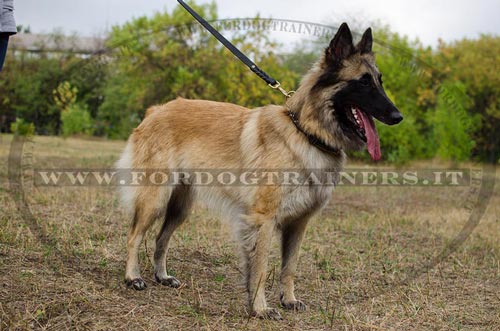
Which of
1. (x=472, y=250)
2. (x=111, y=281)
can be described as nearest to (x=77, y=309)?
(x=111, y=281)

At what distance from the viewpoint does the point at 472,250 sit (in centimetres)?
621

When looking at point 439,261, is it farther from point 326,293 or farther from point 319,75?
point 319,75

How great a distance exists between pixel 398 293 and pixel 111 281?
7.61ft

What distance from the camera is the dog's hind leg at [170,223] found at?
457 centimetres

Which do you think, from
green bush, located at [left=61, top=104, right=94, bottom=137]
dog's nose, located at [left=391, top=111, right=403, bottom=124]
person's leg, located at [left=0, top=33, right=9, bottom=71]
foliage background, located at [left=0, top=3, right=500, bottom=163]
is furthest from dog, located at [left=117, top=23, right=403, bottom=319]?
green bush, located at [left=61, top=104, right=94, bottom=137]

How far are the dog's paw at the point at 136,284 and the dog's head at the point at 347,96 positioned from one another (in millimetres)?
1862

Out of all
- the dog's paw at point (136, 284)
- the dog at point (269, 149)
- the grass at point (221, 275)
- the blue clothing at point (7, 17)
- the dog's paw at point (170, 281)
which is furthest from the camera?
the dog's paw at point (170, 281)

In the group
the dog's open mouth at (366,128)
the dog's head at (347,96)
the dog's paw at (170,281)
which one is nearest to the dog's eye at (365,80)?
the dog's head at (347,96)

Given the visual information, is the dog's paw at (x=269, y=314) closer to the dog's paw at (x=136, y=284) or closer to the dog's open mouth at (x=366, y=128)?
the dog's paw at (x=136, y=284)

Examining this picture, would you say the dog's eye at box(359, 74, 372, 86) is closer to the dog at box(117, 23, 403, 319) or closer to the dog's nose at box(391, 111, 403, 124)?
the dog at box(117, 23, 403, 319)

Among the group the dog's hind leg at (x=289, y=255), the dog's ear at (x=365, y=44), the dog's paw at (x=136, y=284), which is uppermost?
the dog's ear at (x=365, y=44)

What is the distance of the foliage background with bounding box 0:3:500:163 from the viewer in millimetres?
16578

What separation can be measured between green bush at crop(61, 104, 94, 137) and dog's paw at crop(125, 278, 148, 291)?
19439 millimetres

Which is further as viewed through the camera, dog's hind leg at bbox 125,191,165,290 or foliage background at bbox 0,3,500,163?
foliage background at bbox 0,3,500,163
